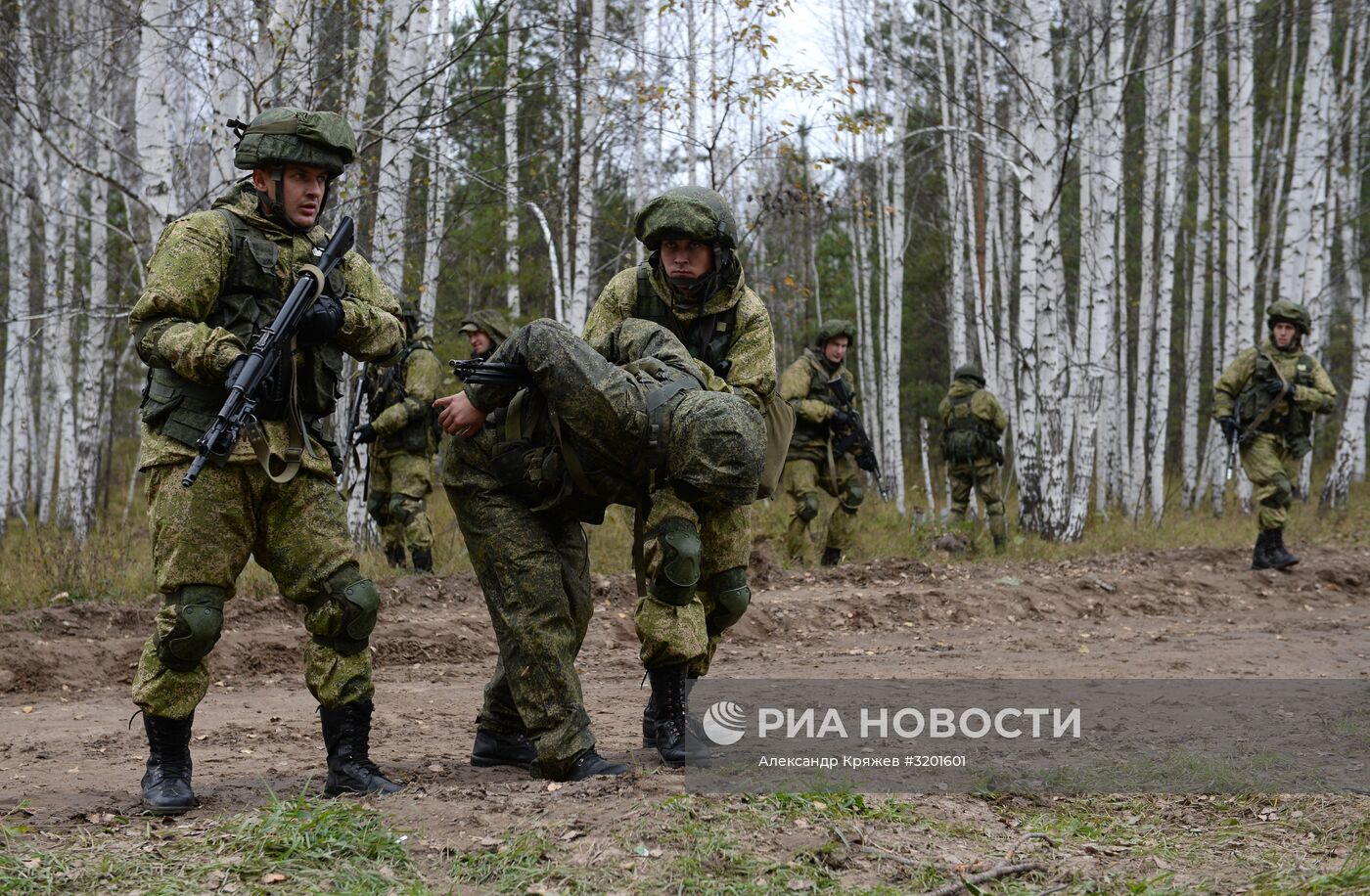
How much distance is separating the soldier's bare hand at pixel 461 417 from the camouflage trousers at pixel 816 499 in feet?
23.1

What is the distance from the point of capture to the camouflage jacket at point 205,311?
3.82 meters

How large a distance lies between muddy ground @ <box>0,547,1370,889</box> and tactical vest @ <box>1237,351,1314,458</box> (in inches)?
48.0

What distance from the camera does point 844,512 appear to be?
37.8 ft

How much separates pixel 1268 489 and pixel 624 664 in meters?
6.20

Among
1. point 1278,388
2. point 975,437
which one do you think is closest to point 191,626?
point 1278,388

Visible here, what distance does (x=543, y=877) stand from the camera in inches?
126

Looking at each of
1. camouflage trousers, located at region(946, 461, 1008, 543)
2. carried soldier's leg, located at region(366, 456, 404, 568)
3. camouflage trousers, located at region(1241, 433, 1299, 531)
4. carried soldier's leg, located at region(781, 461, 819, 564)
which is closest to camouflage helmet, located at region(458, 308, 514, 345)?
carried soldier's leg, located at region(366, 456, 404, 568)

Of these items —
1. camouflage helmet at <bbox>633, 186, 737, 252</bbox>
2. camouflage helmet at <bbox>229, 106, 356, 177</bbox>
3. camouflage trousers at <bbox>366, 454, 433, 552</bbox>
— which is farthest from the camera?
camouflage trousers at <bbox>366, 454, 433, 552</bbox>

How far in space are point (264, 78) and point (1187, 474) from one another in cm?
1638

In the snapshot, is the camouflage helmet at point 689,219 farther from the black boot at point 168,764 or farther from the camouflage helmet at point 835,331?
the camouflage helmet at point 835,331

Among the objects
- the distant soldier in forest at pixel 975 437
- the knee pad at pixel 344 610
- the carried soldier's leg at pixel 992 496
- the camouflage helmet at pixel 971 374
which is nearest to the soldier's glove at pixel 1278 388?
the carried soldier's leg at pixel 992 496

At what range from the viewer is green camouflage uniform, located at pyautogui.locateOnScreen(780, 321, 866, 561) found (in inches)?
433

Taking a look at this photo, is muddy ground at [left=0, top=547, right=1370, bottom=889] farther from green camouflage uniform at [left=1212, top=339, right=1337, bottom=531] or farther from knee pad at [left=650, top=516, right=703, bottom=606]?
green camouflage uniform at [left=1212, top=339, right=1337, bottom=531]

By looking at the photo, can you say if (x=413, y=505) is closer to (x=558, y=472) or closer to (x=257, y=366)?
(x=558, y=472)
